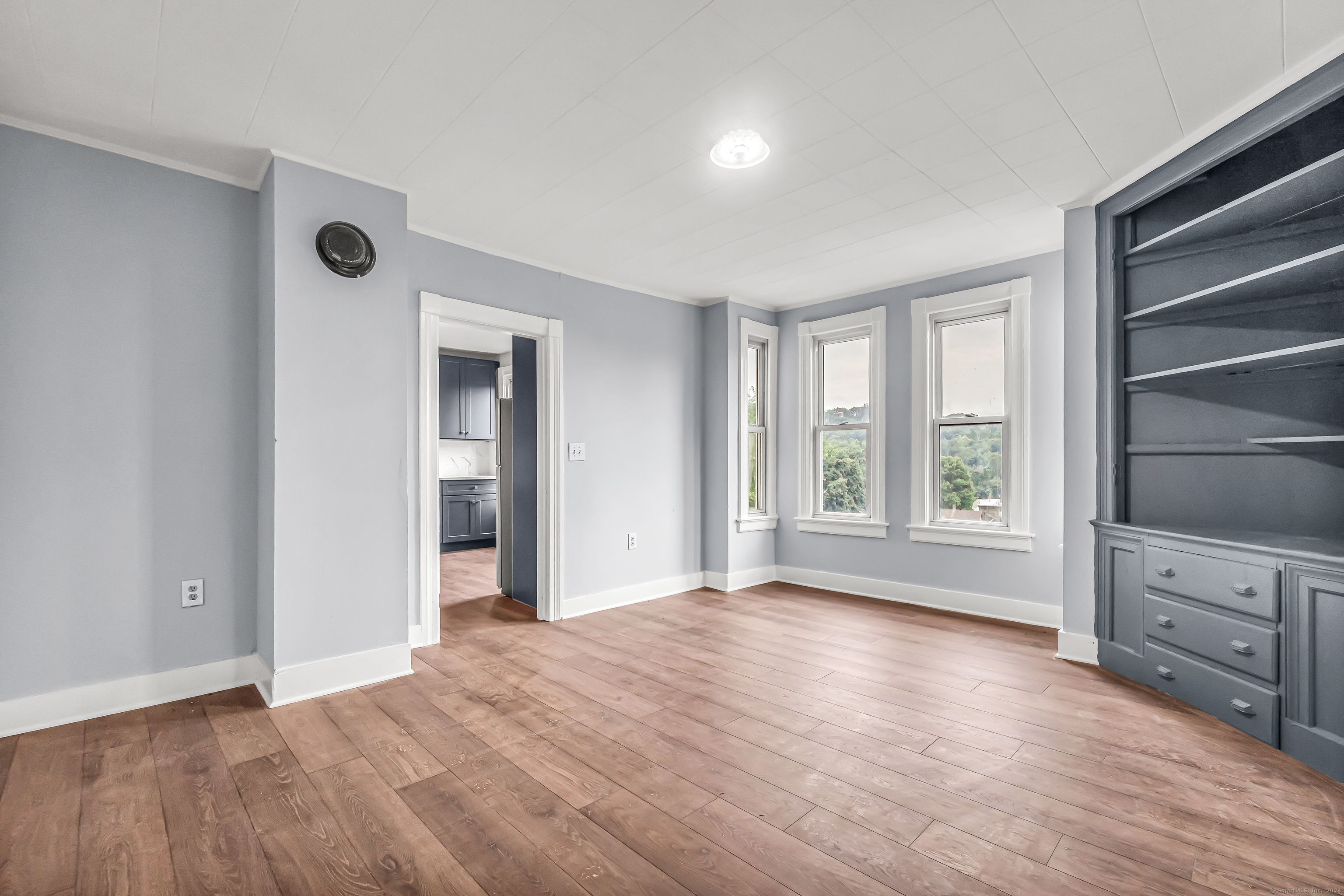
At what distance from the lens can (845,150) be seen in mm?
2686

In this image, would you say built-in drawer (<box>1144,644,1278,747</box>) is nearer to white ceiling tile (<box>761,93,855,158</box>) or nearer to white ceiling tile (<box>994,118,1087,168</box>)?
white ceiling tile (<box>994,118,1087,168</box>)

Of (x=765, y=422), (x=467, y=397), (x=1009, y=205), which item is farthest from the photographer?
(x=467, y=397)

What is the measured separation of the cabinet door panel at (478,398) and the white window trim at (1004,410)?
532 cm

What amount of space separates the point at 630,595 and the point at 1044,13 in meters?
4.09

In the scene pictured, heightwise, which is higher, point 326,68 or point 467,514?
point 326,68

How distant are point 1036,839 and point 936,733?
702 millimetres

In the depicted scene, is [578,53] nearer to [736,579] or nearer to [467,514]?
[736,579]

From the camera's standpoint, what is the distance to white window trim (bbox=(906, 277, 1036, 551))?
4125mm

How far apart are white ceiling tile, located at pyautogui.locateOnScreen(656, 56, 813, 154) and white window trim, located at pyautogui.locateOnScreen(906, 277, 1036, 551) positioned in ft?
8.03

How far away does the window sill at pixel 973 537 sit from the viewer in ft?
13.6

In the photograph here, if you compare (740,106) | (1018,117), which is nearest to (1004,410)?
(1018,117)

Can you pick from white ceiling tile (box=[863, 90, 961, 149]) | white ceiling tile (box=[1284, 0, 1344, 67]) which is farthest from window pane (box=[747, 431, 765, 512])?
white ceiling tile (box=[1284, 0, 1344, 67])

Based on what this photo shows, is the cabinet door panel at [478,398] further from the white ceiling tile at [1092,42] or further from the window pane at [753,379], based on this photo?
the white ceiling tile at [1092,42]

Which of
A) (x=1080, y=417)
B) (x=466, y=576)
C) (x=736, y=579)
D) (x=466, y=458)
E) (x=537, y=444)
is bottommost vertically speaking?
(x=466, y=576)
